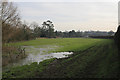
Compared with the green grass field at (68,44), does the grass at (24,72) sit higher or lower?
lower

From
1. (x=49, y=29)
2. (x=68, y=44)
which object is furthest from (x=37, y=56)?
(x=49, y=29)

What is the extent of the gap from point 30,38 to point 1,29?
47.5m

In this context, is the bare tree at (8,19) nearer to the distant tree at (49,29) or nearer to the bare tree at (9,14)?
the bare tree at (9,14)

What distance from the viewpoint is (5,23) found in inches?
976

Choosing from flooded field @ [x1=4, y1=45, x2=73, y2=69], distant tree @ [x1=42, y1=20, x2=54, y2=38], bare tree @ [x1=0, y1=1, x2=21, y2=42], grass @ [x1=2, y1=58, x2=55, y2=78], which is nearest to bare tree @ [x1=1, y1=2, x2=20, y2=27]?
bare tree @ [x1=0, y1=1, x2=21, y2=42]

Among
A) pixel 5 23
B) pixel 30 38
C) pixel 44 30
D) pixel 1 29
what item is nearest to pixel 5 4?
pixel 5 23

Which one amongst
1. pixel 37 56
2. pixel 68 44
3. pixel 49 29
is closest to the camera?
pixel 37 56

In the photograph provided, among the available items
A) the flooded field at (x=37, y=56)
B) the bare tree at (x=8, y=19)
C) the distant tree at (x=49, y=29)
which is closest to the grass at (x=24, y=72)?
the flooded field at (x=37, y=56)

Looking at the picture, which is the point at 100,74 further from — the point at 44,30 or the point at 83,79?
the point at 44,30

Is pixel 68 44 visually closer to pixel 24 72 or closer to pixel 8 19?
pixel 8 19

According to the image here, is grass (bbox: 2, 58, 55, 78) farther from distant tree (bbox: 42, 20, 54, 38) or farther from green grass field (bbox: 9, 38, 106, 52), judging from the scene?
distant tree (bbox: 42, 20, 54, 38)

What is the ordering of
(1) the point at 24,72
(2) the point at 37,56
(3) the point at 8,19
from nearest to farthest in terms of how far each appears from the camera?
(1) the point at 24,72 < (2) the point at 37,56 < (3) the point at 8,19

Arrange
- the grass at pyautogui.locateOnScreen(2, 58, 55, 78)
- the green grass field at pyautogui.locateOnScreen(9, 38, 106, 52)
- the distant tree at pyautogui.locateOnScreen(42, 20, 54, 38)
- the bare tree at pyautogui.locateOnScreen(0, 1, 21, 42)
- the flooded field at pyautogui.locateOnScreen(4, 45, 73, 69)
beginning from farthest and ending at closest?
the distant tree at pyautogui.locateOnScreen(42, 20, 54, 38), the green grass field at pyautogui.locateOnScreen(9, 38, 106, 52), the bare tree at pyautogui.locateOnScreen(0, 1, 21, 42), the flooded field at pyautogui.locateOnScreen(4, 45, 73, 69), the grass at pyautogui.locateOnScreen(2, 58, 55, 78)

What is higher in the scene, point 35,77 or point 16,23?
point 16,23
